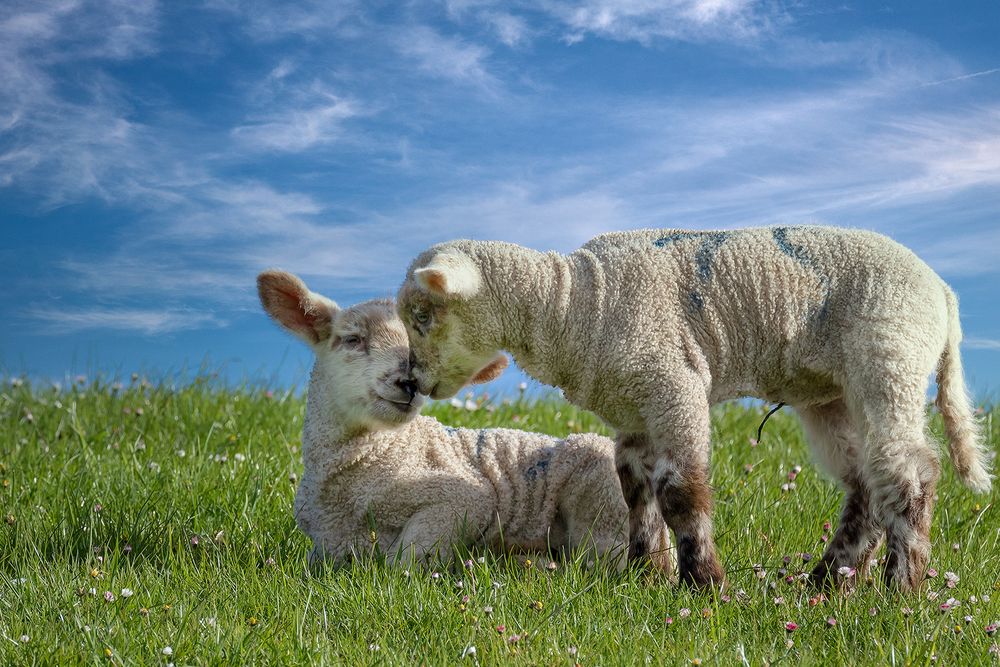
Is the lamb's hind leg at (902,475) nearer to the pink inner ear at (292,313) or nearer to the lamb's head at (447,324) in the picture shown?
the lamb's head at (447,324)

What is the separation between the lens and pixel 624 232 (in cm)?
507

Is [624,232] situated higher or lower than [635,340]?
higher

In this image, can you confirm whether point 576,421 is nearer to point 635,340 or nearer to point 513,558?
point 513,558

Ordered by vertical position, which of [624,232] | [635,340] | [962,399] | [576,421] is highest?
Answer: [624,232]

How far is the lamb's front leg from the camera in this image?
176 inches

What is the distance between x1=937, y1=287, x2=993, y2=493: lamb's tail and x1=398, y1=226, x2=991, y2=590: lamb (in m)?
0.30

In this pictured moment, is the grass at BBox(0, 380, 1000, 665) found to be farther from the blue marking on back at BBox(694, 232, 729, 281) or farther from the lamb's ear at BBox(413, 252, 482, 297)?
the blue marking on back at BBox(694, 232, 729, 281)

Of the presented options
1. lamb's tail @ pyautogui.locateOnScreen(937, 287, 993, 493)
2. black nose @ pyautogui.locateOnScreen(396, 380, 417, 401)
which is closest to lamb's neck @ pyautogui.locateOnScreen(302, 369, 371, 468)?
black nose @ pyautogui.locateOnScreen(396, 380, 417, 401)

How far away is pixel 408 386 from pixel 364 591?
3.46ft

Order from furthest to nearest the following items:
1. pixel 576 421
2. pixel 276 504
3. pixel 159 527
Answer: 1. pixel 576 421
2. pixel 276 504
3. pixel 159 527

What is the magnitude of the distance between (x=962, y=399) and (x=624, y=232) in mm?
1851

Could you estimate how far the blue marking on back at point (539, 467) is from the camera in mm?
5406

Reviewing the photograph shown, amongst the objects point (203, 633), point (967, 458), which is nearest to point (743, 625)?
point (967, 458)

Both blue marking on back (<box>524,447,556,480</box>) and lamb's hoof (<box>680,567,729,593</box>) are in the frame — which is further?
blue marking on back (<box>524,447,556,480</box>)
